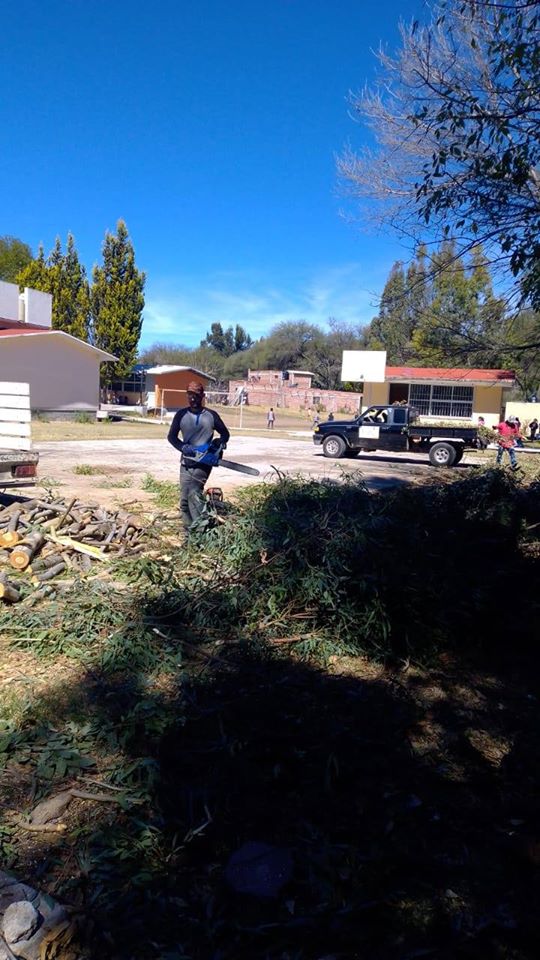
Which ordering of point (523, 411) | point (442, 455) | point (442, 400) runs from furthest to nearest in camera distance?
1. point (523, 411)
2. point (442, 400)
3. point (442, 455)

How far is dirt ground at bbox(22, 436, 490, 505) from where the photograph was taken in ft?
34.9

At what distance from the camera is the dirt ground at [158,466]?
1063 centimetres

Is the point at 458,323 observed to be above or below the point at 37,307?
below

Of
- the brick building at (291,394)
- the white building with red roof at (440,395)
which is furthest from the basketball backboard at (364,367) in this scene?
the brick building at (291,394)

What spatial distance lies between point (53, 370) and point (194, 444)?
Answer: 84.3 feet

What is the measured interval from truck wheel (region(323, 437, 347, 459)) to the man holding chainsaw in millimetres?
12535

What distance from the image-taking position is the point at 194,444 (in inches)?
268

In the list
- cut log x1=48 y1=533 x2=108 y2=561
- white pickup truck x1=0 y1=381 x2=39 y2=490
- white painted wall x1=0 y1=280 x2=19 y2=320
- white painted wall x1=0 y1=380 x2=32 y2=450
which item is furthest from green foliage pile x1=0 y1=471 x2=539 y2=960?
white painted wall x1=0 y1=280 x2=19 y2=320

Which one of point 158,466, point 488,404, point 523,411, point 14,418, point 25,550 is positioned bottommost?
point 158,466

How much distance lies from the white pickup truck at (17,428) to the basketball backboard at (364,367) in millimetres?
28486

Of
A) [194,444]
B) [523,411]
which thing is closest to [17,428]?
[194,444]

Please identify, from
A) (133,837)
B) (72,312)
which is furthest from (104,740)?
(72,312)

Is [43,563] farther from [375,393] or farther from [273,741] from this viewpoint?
[375,393]

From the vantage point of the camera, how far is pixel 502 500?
7047 millimetres
